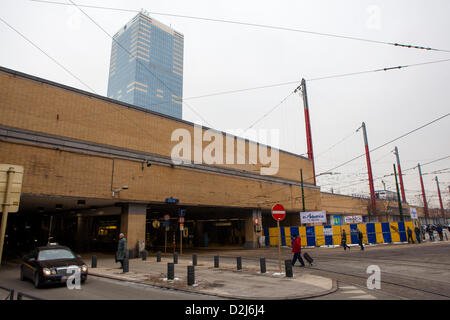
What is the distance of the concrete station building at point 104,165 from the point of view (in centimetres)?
1816

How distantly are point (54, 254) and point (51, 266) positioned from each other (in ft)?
4.38

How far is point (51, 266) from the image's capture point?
A: 10.0 m

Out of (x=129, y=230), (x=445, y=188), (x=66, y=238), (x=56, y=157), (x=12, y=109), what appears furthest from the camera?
(x=445, y=188)

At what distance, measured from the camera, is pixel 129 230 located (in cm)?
2228

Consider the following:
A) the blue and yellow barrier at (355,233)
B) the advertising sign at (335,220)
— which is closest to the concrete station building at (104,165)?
the blue and yellow barrier at (355,233)

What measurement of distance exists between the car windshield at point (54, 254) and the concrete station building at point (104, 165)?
27.2 ft

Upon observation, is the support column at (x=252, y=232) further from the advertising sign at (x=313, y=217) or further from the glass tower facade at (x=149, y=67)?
the glass tower facade at (x=149, y=67)

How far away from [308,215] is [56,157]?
83.9 ft

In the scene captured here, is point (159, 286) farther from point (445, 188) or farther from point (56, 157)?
point (445, 188)

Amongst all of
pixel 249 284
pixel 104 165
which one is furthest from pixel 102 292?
pixel 104 165

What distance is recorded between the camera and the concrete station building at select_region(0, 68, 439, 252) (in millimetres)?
18156
